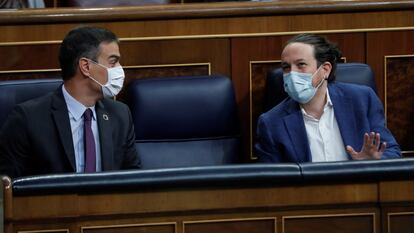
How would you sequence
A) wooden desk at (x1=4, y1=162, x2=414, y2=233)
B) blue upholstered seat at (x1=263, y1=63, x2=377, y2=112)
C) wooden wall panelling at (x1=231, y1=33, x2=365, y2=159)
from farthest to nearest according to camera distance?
Result: wooden wall panelling at (x1=231, y1=33, x2=365, y2=159) → blue upholstered seat at (x1=263, y1=63, x2=377, y2=112) → wooden desk at (x1=4, y1=162, x2=414, y2=233)

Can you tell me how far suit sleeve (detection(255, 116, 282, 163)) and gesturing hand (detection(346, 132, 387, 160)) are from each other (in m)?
0.17

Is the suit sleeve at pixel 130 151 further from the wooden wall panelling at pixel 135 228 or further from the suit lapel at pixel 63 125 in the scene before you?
the wooden wall panelling at pixel 135 228

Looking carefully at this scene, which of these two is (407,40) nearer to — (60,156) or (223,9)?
(223,9)

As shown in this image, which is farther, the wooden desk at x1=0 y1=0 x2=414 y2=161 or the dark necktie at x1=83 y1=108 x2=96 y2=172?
the wooden desk at x1=0 y1=0 x2=414 y2=161

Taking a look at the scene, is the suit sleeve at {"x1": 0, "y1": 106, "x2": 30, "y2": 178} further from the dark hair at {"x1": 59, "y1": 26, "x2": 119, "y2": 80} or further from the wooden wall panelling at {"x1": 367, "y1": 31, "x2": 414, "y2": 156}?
the wooden wall panelling at {"x1": 367, "y1": 31, "x2": 414, "y2": 156}

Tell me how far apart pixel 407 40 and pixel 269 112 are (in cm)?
51

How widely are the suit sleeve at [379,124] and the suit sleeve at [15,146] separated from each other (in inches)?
31.3

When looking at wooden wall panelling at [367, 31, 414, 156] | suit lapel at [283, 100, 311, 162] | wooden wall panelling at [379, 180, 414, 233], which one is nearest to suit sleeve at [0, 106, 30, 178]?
suit lapel at [283, 100, 311, 162]

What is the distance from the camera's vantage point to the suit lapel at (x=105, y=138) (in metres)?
2.31

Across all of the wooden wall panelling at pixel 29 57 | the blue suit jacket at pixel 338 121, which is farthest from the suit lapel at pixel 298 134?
the wooden wall panelling at pixel 29 57

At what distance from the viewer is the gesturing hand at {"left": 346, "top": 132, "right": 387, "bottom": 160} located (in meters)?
2.34

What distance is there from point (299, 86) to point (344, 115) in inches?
5.0

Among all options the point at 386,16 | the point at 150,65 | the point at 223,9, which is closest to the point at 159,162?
the point at 150,65

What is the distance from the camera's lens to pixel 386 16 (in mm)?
2770
